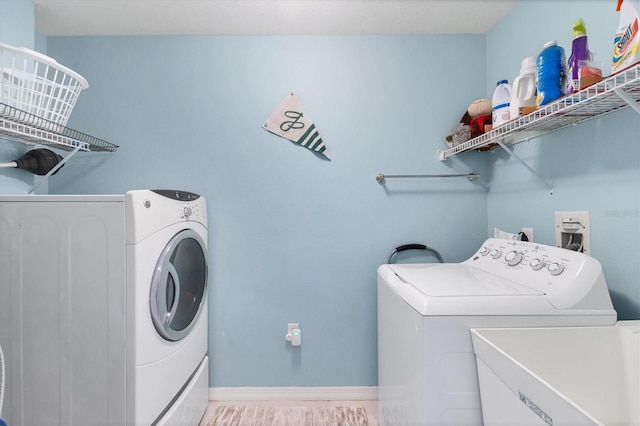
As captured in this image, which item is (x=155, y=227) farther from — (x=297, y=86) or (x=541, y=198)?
(x=541, y=198)

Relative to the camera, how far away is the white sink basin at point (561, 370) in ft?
2.52

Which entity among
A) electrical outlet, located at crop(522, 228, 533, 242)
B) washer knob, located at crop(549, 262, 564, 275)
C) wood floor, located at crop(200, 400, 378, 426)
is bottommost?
wood floor, located at crop(200, 400, 378, 426)

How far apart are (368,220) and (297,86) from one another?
0.99 meters

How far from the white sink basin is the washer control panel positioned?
0.18 m

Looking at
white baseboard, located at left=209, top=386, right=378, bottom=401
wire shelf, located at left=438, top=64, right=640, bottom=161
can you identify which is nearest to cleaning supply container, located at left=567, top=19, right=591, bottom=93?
wire shelf, located at left=438, top=64, right=640, bottom=161

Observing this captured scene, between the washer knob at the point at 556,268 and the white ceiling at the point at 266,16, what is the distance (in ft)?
4.83

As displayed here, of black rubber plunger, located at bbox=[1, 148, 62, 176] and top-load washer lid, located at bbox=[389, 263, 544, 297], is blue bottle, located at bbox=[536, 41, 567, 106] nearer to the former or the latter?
top-load washer lid, located at bbox=[389, 263, 544, 297]

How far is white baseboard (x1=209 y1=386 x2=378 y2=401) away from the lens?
1.94 m

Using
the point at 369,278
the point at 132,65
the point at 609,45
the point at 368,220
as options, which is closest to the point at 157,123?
the point at 132,65

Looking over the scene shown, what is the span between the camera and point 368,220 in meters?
1.98

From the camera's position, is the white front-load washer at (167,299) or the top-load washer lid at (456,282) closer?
the top-load washer lid at (456,282)

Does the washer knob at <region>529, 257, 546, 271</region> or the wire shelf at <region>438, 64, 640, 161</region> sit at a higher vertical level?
the wire shelf at <region>438, 64, 640, 161</region>

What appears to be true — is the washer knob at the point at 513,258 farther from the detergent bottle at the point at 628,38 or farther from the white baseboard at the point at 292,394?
the white baseboard at the point at 292,394

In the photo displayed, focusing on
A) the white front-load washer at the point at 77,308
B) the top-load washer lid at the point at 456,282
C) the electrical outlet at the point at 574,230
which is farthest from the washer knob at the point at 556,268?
the white front-load washer at the point at 77,308
